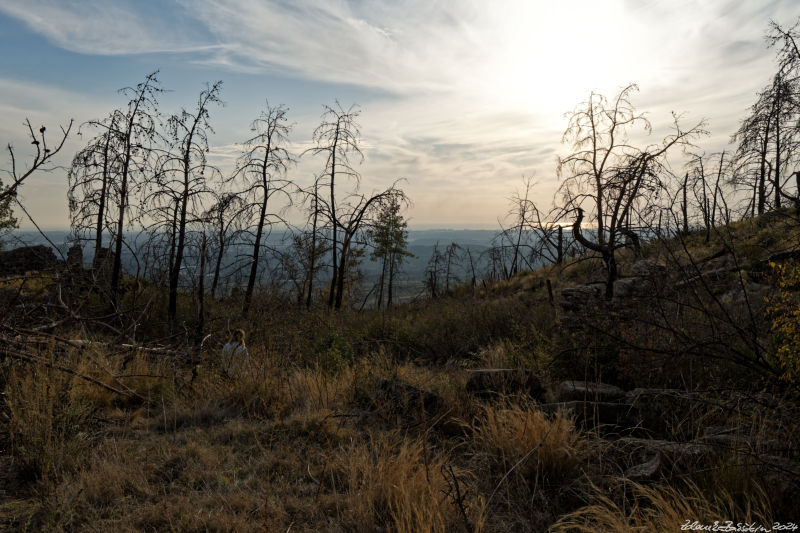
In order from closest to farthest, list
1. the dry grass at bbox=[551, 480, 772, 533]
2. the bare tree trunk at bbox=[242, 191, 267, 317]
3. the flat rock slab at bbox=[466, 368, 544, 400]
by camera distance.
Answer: the dry grass at bbox=[551, 480, 772, 533]
the flat rock slab at bbox=[466, 368, 544, 400]
the bare tree trunk at bbox=[242, 191, 267, 317]

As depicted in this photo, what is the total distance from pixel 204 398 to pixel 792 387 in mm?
5679

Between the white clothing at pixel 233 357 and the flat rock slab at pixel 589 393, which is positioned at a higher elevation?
the white clothing at pixel 233 357

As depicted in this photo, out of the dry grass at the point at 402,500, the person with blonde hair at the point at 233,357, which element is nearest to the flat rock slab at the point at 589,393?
the dry grass at the point at 402,500

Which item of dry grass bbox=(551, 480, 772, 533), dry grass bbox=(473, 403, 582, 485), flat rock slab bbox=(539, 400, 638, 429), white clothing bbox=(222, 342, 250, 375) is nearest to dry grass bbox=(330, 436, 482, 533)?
dry grass bbox=(473, 403, 582, 485)

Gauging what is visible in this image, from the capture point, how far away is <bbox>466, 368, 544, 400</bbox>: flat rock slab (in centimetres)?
492

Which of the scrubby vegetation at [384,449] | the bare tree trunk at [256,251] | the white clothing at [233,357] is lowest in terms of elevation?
the scrubby vegetation at [384,449]

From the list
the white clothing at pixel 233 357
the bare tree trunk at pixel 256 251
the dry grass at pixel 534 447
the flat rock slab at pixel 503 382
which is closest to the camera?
the dry grass at pixel 534 447

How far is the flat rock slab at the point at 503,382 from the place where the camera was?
4.92 m

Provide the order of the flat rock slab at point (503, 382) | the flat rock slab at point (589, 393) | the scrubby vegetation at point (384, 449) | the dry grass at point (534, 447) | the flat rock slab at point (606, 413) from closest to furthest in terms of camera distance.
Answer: the scrubby vegetation at point (384, 449)
the dry grass at point (534, 447)
the flat rock slab at point (606, 413)
the flat rock slab at point (589, 393)
the flat rock slab at point (503, 382)

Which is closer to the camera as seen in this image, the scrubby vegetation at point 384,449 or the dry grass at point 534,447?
the scrubby vegetation at point 384,449

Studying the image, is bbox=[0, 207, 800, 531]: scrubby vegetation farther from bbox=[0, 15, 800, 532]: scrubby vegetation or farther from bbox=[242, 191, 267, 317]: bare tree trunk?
bbox=[242, 191, 267, 317]: bare tree trunk

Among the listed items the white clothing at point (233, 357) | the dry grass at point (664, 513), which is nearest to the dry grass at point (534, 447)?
the dry grass at point (664, 513)

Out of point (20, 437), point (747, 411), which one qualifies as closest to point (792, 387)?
point (747, 411)

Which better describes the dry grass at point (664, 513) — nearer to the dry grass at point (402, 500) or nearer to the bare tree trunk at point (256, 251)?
the dry grass at point (402, 500)
